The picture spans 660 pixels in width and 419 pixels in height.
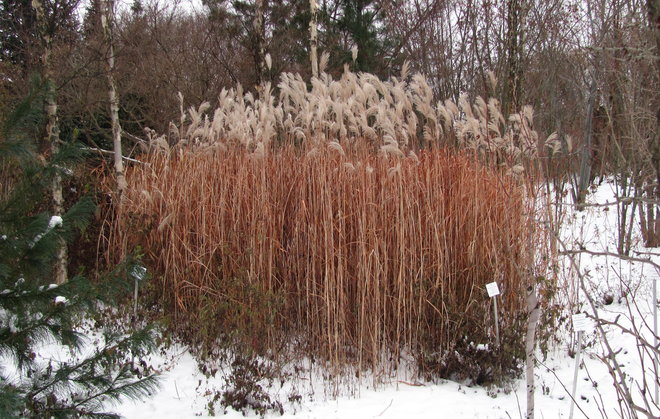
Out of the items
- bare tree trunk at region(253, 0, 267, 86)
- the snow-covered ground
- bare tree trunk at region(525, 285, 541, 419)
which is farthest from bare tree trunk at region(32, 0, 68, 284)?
bare tree trunk at region(253, 0, 267, 86)

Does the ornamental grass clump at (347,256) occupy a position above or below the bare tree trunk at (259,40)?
below

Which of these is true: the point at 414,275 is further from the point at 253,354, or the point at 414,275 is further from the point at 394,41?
the point at 394,41

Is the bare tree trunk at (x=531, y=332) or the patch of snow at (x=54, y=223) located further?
the bare tree trunk at (x=531, y=332)

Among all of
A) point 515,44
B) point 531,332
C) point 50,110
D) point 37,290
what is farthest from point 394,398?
point 515,44

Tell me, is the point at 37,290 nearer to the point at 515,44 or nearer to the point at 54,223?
the point at 54,223

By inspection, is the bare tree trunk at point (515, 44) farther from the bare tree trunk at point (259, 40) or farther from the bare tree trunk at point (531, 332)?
the bare tree trunk at point (531, 332)

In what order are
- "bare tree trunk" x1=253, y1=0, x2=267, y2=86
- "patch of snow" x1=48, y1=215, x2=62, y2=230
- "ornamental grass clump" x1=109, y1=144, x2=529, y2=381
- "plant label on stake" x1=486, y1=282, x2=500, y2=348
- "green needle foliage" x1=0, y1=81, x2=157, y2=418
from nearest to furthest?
1. "green needle foliage" x1=0, y1=81, x2=157, y2=418
2. "patch of snow" x1=48, y1=215, x2=62, y2=230
3. "plant label on stake" x1=486, y1=282, x2=500, y2=348
4. "ornamental grass clump" x1=109, y1=144, x2=529, y2=381
5. "bare tree trunk" x1=253, y1=0, x2=267, y2=86

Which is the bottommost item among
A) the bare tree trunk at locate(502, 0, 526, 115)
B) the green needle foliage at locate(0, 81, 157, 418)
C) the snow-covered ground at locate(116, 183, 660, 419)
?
the snow-covered ground at locate(116, 183, 660, 419)

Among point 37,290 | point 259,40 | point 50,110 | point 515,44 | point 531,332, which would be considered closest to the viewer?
point 37,290

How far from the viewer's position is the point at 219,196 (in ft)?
14.5

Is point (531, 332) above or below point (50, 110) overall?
below

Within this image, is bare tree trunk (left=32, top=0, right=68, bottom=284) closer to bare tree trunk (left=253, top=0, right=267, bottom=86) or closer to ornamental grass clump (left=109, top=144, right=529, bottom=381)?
ornamental grass clump (left=109, top=144, right=529, bottom=381)

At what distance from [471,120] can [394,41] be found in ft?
37.9

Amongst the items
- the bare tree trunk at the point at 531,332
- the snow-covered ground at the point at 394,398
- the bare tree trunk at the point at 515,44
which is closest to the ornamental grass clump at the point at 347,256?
the snow-covered ground at the point at 394,398
